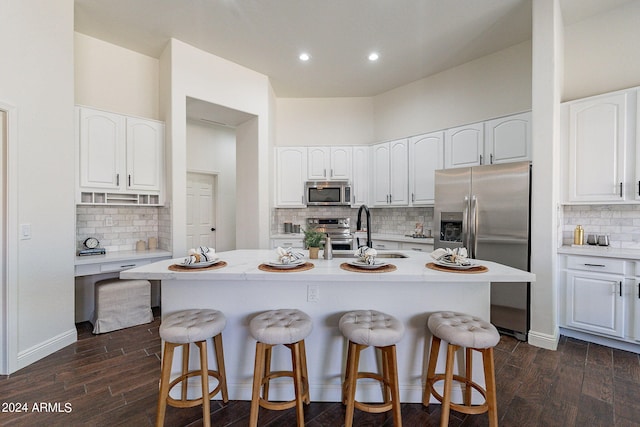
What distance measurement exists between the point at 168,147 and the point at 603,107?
482cm

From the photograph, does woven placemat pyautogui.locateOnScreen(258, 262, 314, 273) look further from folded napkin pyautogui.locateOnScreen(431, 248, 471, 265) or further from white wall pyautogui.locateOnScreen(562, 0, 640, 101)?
white wall pyautogui.locateOnScreen(562, 0, 640, 101)

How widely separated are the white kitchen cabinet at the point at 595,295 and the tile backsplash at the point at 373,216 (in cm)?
207

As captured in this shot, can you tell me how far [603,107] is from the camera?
9.23 feet

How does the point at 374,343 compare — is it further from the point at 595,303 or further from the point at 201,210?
the point at 201,210

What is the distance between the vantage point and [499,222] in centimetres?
302

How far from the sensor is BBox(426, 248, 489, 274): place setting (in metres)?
1.80

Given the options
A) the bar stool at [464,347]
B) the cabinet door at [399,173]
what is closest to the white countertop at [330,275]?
the bar stool at [464,347]

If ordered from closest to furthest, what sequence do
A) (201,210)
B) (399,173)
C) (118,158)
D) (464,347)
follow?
(464,347), (118,158), (399,173), (201,210)

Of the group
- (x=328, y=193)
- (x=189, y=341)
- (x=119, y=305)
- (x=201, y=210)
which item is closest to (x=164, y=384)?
(x=189, y=341)

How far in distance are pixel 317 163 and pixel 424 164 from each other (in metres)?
1.74

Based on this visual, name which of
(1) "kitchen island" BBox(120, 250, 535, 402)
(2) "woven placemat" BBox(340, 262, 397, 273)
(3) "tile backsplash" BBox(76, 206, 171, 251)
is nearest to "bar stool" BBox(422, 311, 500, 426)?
(1) "kitchen island" BBox(120, 250, 535, 402)

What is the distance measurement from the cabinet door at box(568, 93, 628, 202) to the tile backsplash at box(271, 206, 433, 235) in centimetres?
201

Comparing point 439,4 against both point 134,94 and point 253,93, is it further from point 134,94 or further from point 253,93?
point 134,94

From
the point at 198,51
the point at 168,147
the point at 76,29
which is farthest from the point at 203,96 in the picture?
the point at 76,29
